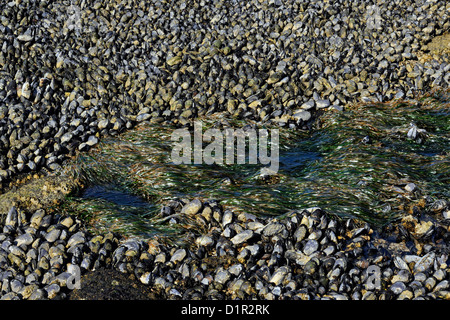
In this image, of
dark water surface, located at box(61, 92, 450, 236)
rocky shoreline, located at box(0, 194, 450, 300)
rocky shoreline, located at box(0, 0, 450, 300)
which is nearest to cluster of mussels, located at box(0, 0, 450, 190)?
rocky shoreline, located at box(0, 0, 450, 300)

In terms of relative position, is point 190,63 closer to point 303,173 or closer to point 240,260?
point 303,173

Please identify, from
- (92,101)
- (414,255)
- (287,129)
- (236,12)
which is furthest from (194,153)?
(236,12)

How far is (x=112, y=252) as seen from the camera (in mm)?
5543

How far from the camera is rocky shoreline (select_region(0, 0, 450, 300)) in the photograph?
513cm

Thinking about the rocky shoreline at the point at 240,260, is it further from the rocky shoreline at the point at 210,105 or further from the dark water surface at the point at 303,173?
the dark water surface at the point at 303,173

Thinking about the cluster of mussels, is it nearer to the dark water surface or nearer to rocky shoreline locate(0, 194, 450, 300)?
the dark water surface

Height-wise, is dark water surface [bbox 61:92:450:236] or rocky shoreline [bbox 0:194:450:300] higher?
dark water surface [bbox 61:92:450:236]

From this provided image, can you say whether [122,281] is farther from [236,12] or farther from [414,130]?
[236,12]

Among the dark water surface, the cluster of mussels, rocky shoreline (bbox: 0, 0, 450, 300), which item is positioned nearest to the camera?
rocky shoreline (bbox: 0, 0, 450, 300)

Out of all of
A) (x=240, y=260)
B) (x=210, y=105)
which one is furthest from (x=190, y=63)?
(x=240, y=260)

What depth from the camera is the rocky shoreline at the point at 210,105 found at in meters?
5.13

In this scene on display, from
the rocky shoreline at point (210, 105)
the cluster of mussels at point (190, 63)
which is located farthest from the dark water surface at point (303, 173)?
the cluster of mussels at point (190, 63)

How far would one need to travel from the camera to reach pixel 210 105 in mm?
8445

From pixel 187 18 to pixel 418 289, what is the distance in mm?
6920
